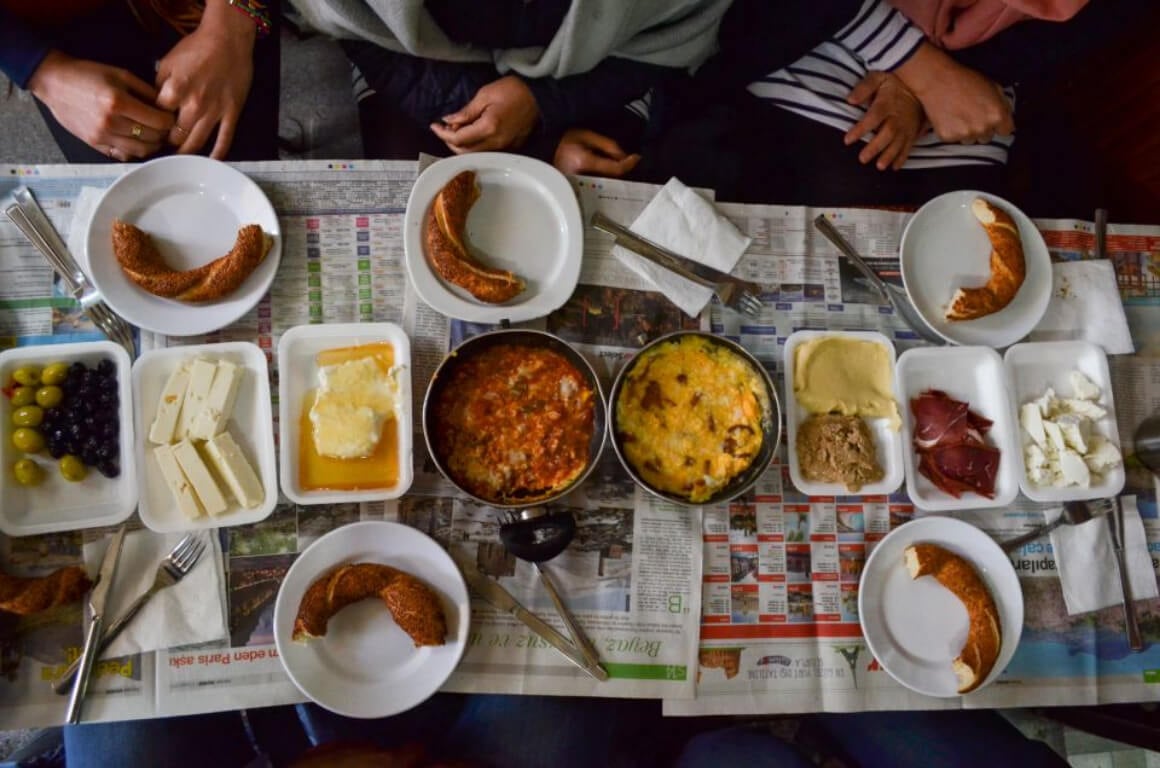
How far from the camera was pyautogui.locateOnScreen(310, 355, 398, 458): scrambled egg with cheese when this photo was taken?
1404 millimetres

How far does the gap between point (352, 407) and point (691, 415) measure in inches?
27.5

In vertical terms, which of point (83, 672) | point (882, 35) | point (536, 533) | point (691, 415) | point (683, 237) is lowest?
point (83, 672)

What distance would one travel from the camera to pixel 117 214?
1.48 metres

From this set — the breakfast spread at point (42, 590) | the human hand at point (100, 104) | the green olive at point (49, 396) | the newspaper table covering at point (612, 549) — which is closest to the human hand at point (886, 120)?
the newspaper table covering at point (612, 549)

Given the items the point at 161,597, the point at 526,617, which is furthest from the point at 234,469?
the point at 526,617

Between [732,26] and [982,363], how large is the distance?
0.98 m

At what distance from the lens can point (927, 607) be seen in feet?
5.13

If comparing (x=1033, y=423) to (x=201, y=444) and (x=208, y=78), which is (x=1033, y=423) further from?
(x=208, y=78)

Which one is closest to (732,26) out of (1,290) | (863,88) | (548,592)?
Answer: (863,88)

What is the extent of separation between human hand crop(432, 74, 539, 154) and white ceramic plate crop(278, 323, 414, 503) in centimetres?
49

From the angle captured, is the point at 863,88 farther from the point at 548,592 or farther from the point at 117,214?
the point at 117,214

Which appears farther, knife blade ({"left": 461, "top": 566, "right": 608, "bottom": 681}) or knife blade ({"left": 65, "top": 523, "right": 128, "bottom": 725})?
knife blade ({"left": 461, "top": 566, "right": 608, "bottom": 681})

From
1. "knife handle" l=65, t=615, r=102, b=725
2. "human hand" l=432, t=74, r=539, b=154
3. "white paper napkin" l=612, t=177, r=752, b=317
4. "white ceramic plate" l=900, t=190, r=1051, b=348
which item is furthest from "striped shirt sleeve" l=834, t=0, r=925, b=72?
"knife handle" l=65, t=615, r=102, b=725

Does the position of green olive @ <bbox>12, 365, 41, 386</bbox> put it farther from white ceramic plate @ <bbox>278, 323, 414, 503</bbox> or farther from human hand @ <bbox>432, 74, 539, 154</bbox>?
human hand @ <bbox>432, 74, 539, 154</bbox>
